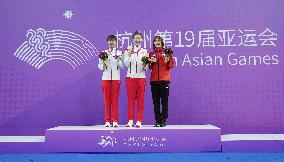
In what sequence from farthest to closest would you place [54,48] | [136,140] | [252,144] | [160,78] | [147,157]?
[54,48], [160,78], [252,144], [136,140], [147,157]

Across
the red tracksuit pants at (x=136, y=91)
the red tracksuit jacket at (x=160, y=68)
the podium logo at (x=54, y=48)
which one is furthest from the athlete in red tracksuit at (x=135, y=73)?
the podium logo at (x=54, y=48)

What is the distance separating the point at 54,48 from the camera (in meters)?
6.13

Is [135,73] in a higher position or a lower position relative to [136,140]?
higher

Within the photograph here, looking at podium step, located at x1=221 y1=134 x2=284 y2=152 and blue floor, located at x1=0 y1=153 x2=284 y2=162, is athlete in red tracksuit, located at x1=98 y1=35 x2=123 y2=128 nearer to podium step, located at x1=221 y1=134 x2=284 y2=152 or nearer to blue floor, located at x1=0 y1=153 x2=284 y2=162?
blue floor, located at x1=0 y1=153 x2=284 y2=162

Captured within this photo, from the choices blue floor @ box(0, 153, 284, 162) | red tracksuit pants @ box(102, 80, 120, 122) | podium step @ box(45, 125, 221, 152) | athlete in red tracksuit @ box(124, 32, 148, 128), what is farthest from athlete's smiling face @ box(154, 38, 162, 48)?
blue floor @ box(0, 153, 284, 162)

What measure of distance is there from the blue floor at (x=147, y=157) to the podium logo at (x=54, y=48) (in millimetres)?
1668

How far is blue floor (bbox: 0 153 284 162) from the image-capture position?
4477 mm

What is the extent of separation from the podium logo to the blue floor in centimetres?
167

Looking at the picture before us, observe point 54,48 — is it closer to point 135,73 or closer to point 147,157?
point 135,73

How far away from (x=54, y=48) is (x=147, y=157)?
7.63 feet

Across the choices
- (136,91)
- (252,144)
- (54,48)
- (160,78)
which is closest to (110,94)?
(136,91)

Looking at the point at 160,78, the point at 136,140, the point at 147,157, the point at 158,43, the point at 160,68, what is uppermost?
the point at 158,43

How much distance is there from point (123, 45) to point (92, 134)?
1.63 metres

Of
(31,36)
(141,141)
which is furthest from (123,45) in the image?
(141,141)
